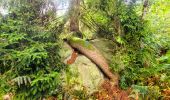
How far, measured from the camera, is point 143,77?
7164mm

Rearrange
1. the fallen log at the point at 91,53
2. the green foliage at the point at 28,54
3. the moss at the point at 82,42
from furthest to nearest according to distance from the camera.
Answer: the moss at the point at 82,42, the fallen log at the point at 91,53, the green foliage at the point at 28,54

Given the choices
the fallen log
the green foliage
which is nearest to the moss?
the fallen log

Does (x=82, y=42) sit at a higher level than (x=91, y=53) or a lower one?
higher

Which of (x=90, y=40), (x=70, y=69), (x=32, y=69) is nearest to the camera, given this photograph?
(x=32, y=69)

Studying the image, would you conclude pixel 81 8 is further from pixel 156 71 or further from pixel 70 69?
pixel 156 71

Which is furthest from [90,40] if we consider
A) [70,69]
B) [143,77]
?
[143,77]

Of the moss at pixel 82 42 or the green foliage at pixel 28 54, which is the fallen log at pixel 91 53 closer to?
the moss at pixel 82 42

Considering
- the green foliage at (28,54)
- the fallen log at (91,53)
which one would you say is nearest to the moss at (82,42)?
the fallen log at (91,53)

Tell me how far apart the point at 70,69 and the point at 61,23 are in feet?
4.48

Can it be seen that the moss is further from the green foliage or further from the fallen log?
the green foliage

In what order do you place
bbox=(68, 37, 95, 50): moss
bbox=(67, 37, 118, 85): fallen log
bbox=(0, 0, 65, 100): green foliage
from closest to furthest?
bbox=(0, 0, 65, 100): green foliage → bbox=(67, 37, 118, 85): fallen log → bbox=(68, 37, 95, 50): moss

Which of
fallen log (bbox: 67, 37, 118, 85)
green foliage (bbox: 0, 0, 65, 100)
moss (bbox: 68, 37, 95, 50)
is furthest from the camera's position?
moss (bbox: 68, 37, 95, 50)

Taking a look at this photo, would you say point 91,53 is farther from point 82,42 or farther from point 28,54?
point 28,54

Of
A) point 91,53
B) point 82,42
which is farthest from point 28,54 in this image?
point 91,53
